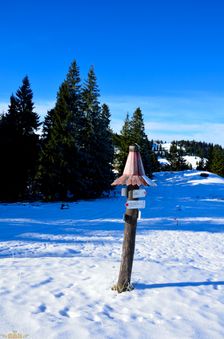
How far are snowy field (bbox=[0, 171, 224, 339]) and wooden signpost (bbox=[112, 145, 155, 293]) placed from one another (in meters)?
0.35

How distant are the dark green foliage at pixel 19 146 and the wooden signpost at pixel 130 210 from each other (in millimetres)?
26432

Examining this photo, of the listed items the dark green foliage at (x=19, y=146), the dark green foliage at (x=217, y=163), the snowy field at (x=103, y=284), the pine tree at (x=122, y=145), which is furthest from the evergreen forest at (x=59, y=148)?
the dark green foliage at (x=217, y=163)

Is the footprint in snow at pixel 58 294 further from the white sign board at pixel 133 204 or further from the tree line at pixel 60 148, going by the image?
the tree line at pixel 60 148

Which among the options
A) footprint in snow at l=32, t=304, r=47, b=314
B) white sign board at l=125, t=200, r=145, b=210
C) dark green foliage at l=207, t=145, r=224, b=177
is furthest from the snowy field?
dark green foliage at l=207, t=145, r=224, b=177

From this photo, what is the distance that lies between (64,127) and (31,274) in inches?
971

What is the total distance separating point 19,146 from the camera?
32531 mm

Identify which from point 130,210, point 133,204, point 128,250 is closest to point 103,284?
point 128,250

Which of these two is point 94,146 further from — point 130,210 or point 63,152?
point 130,210

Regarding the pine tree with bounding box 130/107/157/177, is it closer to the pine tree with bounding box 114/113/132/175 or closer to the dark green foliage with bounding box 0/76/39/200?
the pine tree with bounding box 114/113/132/175

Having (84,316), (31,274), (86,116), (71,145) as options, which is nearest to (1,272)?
(31,274)

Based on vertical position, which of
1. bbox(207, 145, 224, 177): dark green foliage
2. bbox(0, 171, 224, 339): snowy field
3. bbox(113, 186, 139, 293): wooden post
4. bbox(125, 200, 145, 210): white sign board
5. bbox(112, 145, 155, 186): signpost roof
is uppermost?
bbox(207, 145, 224, 177): dark green foliage

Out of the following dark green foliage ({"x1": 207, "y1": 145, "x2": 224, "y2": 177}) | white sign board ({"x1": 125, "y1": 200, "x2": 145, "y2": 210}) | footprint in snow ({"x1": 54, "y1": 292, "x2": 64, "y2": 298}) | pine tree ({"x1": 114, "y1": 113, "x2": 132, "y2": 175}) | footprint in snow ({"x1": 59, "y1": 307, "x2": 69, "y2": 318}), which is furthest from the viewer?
dark green foliage ({"x1": 207, "y1": 145, "x2": 224, "y2": 177})

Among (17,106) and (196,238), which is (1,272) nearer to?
(196,238)

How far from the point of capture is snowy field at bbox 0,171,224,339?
16.5ft
